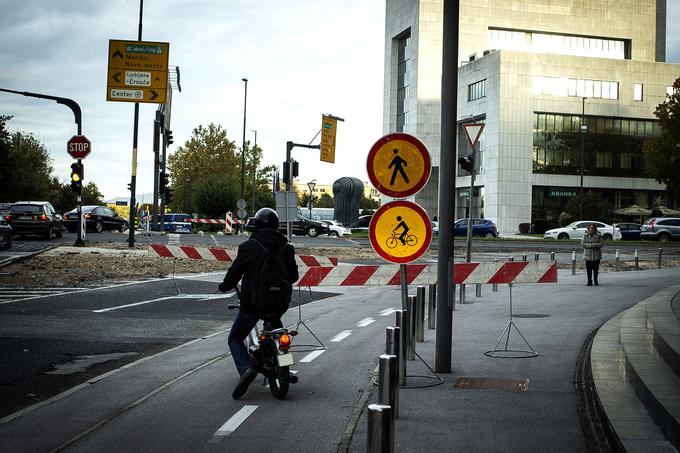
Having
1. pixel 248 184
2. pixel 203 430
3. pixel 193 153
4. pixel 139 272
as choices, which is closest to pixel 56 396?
pixel 203 430

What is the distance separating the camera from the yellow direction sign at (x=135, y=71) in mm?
29875

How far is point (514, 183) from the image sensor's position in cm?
7694

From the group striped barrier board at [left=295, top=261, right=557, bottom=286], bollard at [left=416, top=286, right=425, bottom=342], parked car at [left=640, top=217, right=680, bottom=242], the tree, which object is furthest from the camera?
parked car at [left=640, top=217, right=680, bottom=242]

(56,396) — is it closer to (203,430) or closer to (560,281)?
(203,430)

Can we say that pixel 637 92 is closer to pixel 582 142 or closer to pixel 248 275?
pixel 582 142

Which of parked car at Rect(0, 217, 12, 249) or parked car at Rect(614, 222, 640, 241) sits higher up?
parked car at Rect(614, 222, 640, 241)

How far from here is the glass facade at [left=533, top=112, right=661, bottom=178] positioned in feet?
257

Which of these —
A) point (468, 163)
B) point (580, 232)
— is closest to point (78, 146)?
point (468, 163)

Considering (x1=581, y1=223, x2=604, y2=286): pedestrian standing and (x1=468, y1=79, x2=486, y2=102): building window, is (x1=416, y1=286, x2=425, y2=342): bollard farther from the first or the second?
(x1=468, y1=79, x2=486, y2=102): building window

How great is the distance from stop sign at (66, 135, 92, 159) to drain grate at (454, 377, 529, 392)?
2598cm

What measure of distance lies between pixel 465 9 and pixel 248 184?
29535 mm

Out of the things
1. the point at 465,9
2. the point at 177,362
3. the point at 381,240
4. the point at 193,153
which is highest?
the point at 465,9

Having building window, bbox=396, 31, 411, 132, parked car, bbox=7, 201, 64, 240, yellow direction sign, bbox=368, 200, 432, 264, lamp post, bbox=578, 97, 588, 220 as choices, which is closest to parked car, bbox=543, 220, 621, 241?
lamp post, bbox=578, 97, 588, 220

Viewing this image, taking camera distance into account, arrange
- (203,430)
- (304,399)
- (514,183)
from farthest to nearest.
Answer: (514,183)
(304,399)
(203,430)
